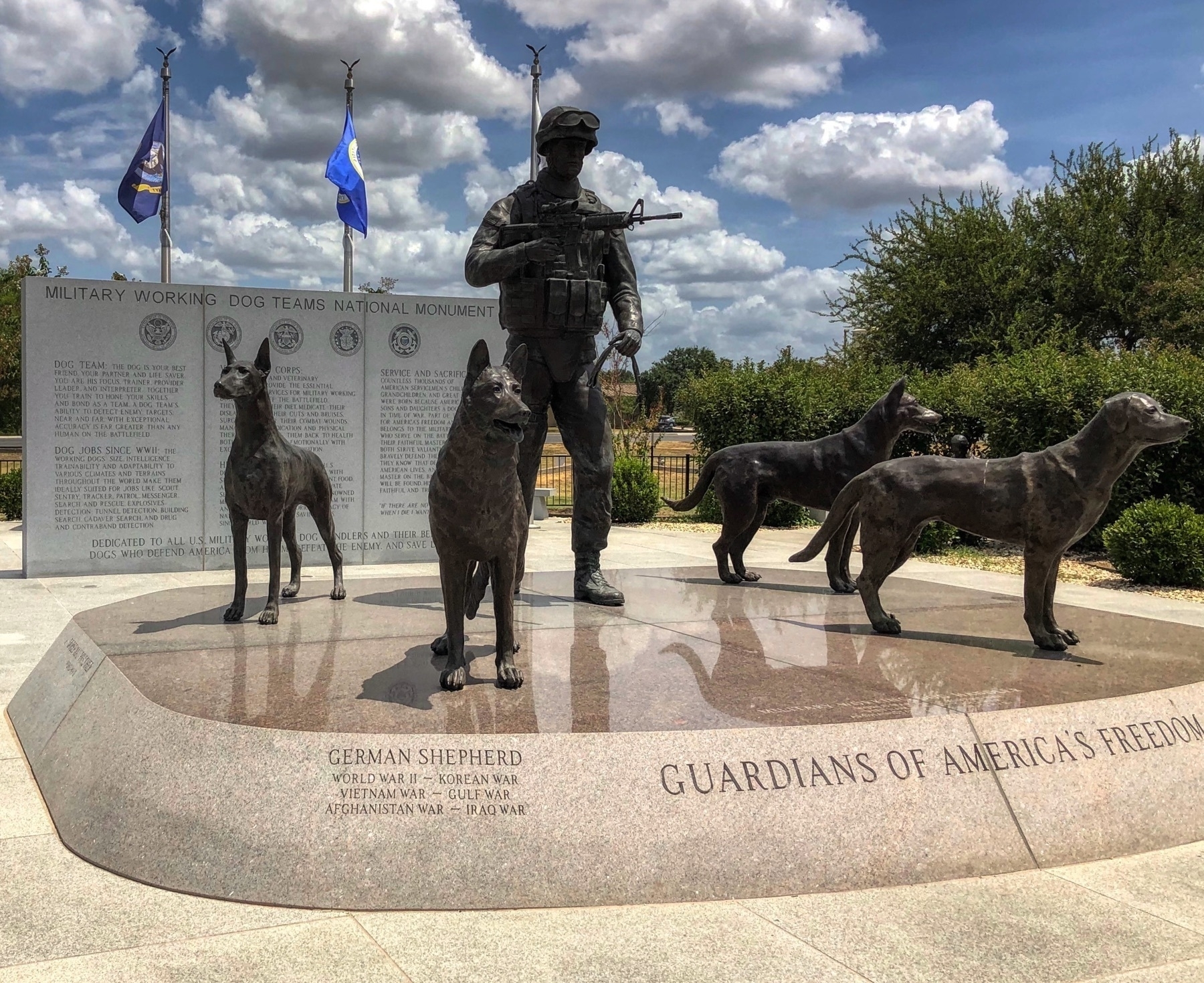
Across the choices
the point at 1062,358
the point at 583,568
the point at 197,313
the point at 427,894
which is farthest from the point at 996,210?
the point at 427,894

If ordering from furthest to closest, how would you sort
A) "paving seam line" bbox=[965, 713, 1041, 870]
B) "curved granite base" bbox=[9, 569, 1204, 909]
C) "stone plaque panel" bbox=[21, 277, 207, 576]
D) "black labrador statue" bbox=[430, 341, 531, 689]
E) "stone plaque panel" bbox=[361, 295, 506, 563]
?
"stone plaque panel" bbox=[361, 295, 506, 563] → "stone plaque panel" bbox=[21, 277, 207, 576] → "black labrador statue" bbox=[430, 341, 531, 689] → "paving seam line" bbox=[965, 713, 1041, 870] → "curved granite base" bbox=[9, 569, 1204, 909]

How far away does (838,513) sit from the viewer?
5871mm

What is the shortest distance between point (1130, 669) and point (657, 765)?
260 centimetres

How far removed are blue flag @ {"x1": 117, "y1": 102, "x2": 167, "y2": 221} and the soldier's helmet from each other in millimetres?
14909

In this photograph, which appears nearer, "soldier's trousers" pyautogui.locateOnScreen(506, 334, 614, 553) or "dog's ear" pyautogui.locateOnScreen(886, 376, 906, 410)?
"soldier's trousers" pyautogui.locateOnScreen(506, 334, 614, 553)

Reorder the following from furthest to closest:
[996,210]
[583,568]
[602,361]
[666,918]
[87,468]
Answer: [996,210]
[87,468]
[583,568]
[602,361]
[666,918]

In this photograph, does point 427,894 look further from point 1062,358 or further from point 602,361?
point 1062,358

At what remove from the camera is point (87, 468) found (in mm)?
10414

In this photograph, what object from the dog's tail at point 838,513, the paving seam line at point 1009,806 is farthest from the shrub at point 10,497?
the paving seam line at point 1009,806

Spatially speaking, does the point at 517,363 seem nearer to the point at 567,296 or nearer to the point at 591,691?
the point at 591,691

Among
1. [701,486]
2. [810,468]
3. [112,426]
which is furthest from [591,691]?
[112,426]

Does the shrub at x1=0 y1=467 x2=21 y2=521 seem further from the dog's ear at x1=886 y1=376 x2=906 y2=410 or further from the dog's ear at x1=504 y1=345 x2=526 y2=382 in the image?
the dog's ear at x1=504 y1=345 x2=526 y2=382

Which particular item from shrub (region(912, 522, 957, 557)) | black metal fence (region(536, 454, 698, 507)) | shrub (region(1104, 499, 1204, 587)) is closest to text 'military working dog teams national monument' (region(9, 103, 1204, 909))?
shrub (region(1104, 499, 1204, 587))

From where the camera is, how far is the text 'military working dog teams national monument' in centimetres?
349
